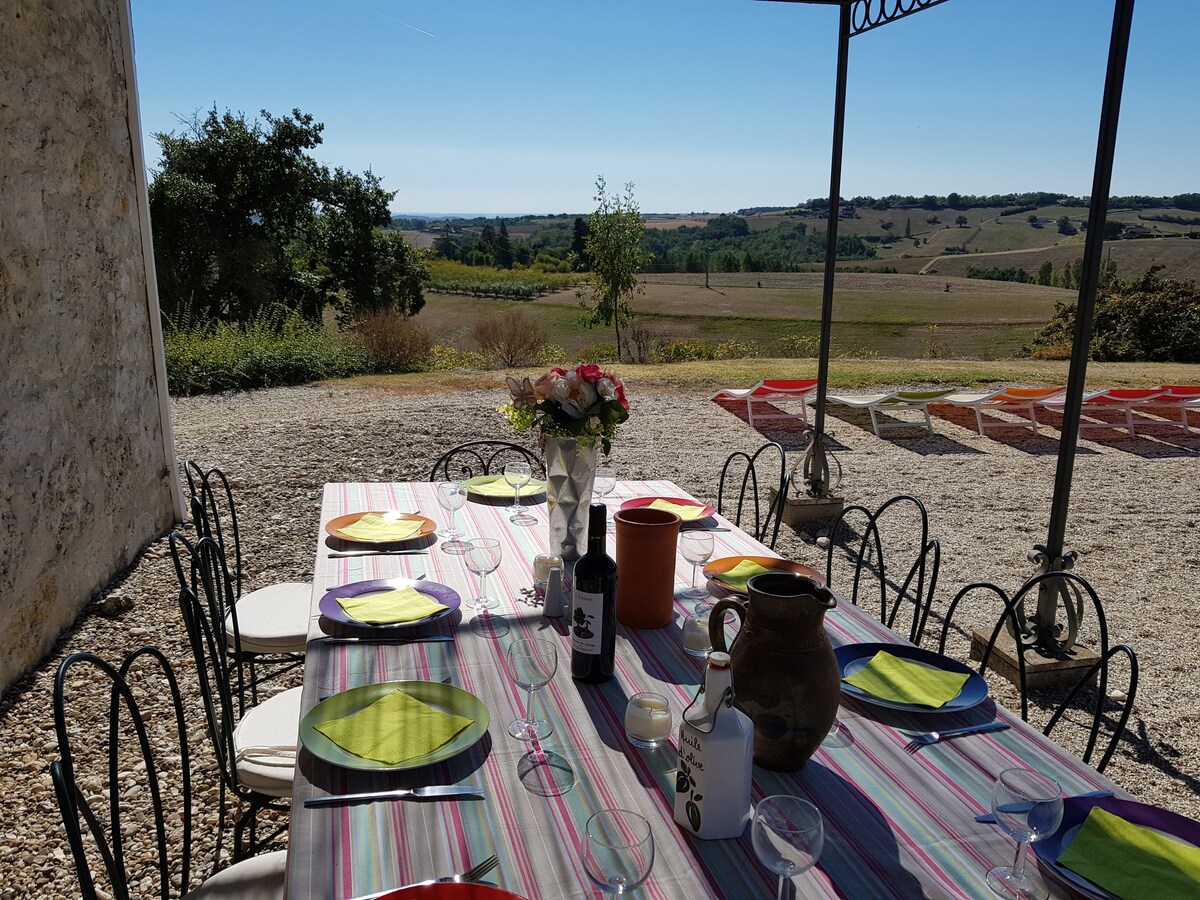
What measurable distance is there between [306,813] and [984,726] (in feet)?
4.14

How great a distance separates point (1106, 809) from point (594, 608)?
3.06 feet

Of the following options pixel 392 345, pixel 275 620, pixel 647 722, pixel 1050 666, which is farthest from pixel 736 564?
pixel 392 345

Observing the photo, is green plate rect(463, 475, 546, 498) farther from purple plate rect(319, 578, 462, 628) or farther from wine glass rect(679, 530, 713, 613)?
wine glass rect(679, 530, 713, 613)

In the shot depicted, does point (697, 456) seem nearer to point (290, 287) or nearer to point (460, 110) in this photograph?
point (290, 287)

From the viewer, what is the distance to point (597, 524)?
5.37 feet

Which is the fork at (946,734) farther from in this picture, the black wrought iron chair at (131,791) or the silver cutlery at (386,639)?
the black wrought iron chair at (131,791)

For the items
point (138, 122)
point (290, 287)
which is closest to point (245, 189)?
point (290, 287)

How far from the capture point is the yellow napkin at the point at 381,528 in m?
2.62

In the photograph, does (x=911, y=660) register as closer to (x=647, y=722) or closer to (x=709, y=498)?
(x=647, y=722)

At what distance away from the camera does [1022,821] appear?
113 cm

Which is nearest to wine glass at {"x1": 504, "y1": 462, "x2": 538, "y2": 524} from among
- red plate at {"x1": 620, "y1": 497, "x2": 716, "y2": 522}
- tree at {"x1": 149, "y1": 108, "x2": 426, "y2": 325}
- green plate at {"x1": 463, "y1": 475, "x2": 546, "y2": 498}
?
green plate at {"x1": 463, "y1": 475, "x2": 546, "y2": 498}

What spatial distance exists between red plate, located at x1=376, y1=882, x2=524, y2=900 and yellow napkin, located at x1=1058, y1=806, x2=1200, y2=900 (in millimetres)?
810

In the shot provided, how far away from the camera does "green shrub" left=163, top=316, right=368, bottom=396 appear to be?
10203mm

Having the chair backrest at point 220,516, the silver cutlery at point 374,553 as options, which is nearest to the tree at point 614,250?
the chair backrest at point 220,516
